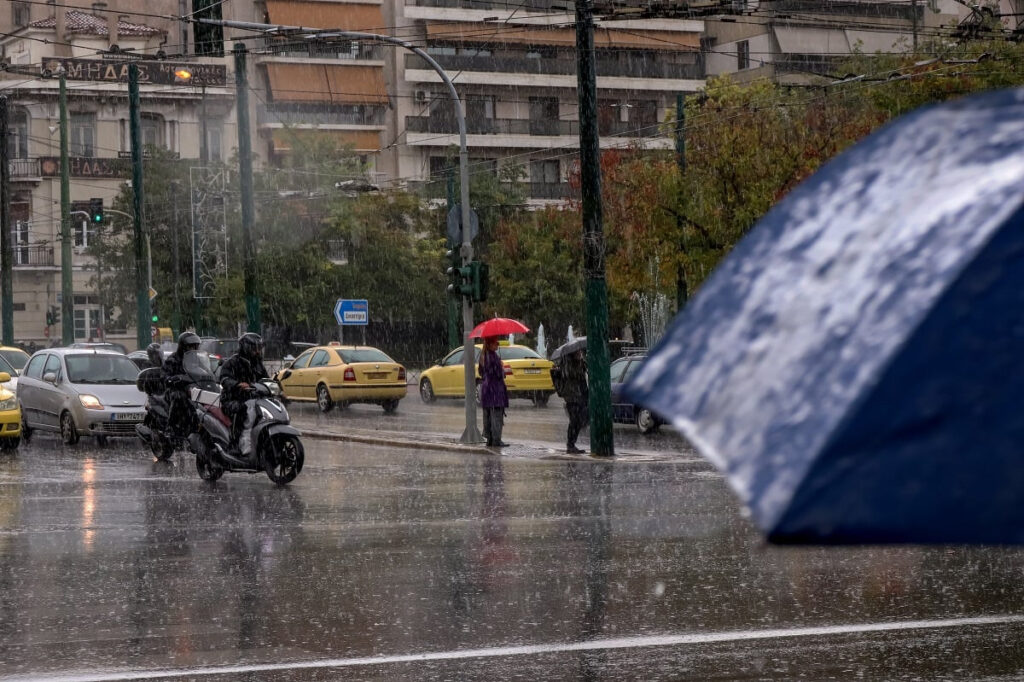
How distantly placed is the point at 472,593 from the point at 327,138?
5758 centimetres

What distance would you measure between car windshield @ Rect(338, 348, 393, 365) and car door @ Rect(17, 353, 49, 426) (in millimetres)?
11765

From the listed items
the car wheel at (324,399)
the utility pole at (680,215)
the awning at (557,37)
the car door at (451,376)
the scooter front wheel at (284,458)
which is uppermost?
the awning at (557,37)

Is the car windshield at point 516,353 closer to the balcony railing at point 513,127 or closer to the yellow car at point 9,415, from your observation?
the yellow car at point 9,415

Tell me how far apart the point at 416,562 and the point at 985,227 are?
9740 millimetres

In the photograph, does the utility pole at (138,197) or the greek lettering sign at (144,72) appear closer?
the utility pole at (138,197)

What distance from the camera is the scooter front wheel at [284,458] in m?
18.3

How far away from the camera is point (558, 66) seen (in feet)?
263

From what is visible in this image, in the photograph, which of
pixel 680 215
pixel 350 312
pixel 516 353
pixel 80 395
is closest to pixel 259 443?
pixel 80 395

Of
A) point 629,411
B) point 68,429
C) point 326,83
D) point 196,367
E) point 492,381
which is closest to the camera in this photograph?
point 196,367

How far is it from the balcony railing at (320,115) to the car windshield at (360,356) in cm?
3671

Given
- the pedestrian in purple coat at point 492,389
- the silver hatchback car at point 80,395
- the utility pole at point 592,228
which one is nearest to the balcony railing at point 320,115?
the silver hatchback car at point 80,395

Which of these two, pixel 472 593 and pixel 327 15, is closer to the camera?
pixel 472 593

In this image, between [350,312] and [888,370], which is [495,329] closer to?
[888,370]

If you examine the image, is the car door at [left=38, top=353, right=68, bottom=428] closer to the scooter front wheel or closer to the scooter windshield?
the scooter windshield
